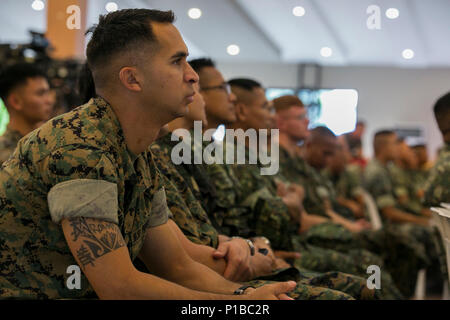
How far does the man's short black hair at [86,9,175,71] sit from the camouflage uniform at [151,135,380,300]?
48cm

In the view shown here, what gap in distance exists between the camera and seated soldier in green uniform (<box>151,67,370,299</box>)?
157 centimetres

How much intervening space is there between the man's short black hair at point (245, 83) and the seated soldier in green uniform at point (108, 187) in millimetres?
1632

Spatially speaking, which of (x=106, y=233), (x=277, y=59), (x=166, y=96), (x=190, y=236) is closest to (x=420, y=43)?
(x=277, y=59)

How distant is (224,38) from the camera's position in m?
2.96

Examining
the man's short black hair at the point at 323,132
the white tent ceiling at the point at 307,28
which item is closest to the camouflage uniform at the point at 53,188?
the white tent ceiling at the point at 307,28

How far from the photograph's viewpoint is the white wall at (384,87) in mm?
4007

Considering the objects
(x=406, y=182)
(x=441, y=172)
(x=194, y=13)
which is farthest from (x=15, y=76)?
(x=406, y=182)

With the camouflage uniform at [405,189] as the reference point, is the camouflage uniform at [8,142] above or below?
above

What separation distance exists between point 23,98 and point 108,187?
1865 millimetres

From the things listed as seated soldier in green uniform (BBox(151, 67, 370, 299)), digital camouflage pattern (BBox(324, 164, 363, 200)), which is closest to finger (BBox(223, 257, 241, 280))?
seated soldier in green uniform (BBox(151, 67, 370, 299))

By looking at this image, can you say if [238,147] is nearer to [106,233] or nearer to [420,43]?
[420,43]

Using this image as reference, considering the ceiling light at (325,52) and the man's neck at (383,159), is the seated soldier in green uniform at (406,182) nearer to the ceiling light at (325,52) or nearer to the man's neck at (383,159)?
the man's neck at (383,159)

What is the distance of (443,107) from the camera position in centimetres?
250

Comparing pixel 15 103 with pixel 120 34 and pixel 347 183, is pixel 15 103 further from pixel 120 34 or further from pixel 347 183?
pixel 347 183
